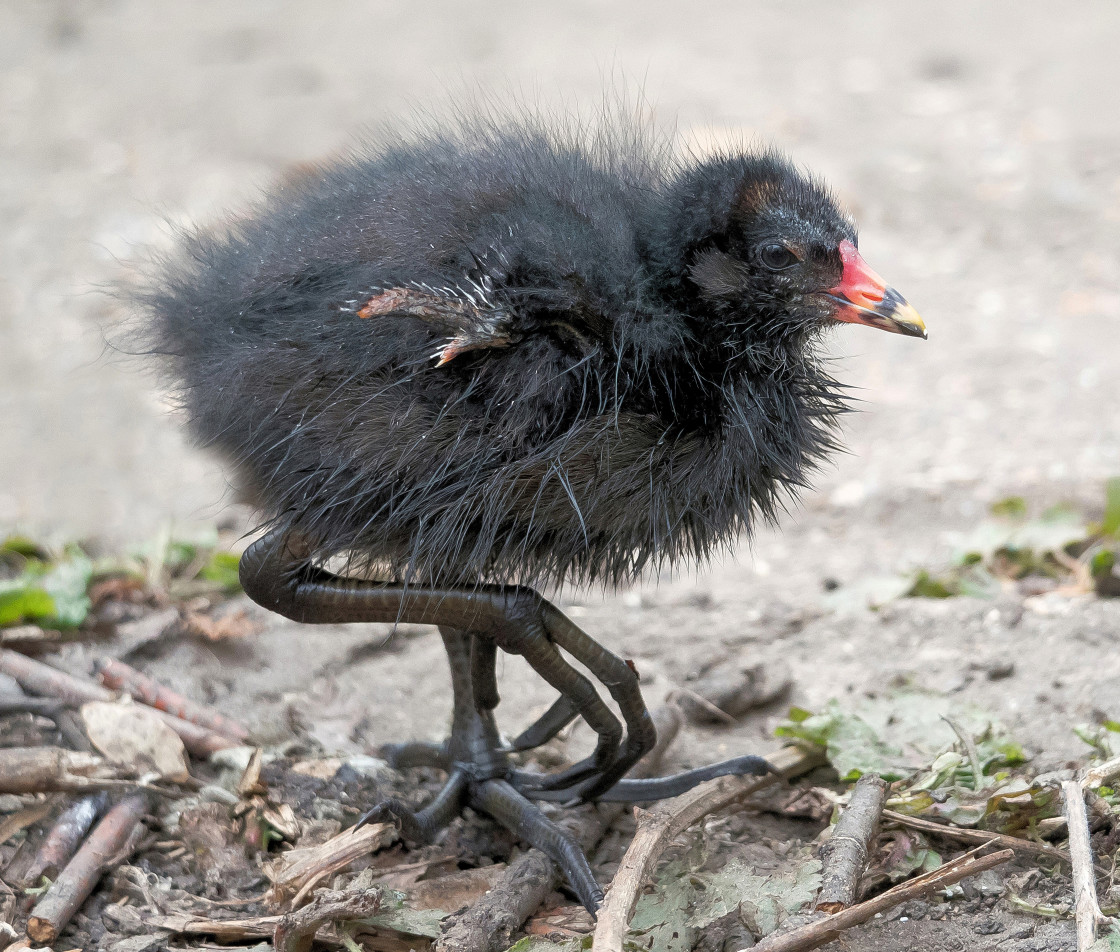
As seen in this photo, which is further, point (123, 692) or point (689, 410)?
point (123, 692)

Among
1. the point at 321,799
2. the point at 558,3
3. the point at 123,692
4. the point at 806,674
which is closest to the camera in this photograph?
the point at 321,799

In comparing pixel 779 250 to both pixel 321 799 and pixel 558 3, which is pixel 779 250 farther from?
pixel 558 3

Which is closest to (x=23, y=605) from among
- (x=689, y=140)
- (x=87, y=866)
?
(x=87, y=866)

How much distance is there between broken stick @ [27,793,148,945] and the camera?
7.99ft

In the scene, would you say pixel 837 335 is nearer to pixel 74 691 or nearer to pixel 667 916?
pixel 667 916

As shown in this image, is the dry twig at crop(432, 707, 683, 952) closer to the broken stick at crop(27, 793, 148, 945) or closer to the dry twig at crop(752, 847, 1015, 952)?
the dry twig at crop(752, 847, 1015, 952)

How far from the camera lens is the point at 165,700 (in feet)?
10.4

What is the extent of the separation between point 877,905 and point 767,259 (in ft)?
4.14

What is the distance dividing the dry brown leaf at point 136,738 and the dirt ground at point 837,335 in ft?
1.07

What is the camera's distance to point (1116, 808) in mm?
2416

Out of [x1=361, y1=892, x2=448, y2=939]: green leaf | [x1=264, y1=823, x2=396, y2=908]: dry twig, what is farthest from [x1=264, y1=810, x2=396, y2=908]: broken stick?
[x1=361, y1=892, x2=448, y2=939]: green leaf

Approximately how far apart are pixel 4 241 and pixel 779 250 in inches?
191

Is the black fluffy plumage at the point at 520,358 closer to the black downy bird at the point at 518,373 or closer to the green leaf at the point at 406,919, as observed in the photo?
the black downy bird at the point at 518,373

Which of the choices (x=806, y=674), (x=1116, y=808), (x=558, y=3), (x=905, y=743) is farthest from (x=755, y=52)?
(x=1116, y=808)
